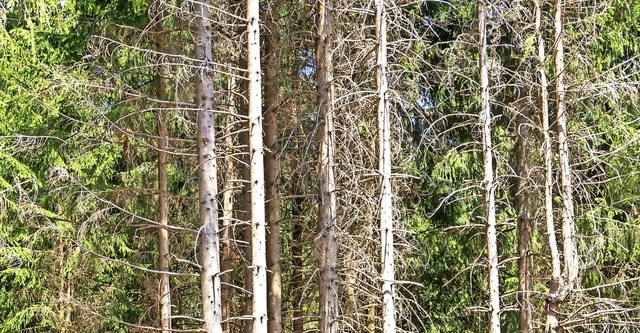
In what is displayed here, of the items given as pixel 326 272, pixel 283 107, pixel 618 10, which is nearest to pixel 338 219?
pixel 326 272

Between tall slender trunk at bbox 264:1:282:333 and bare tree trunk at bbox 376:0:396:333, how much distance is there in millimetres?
2608

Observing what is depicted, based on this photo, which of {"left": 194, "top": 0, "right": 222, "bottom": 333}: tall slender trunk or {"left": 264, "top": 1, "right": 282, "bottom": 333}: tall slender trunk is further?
{"left": 264, "top": 1, "right": 282, "bottom": 333}: tall slender trunk

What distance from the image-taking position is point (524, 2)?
524 inches

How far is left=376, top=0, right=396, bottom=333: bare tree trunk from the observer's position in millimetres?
10000

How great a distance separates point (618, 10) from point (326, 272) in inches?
325

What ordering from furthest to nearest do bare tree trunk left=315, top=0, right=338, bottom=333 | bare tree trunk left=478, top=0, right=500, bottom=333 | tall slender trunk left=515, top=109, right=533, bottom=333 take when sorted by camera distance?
tall slender trunk left=515, top=109, right=533, bottom=333 < bare tree trunk left=478, top=0, right=500, bottom=333 < bare tree trunk left=315, top=0, right=338, bottom=333

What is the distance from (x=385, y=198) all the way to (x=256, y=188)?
1.57m

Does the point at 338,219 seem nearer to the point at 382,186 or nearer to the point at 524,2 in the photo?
the point at 382,186

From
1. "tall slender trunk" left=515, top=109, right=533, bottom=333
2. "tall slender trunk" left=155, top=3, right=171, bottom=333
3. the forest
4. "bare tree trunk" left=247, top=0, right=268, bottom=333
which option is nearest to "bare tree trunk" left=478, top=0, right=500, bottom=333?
the forest

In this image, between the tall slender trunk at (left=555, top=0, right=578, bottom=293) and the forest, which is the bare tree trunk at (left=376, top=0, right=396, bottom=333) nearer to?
the forest

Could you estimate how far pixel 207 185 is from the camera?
9797 millimetres

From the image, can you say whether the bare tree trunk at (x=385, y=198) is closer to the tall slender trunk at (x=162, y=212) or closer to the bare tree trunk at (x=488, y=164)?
the bare tree trunk at (x=488, y=164)

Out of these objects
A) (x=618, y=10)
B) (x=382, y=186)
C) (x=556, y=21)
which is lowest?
(x=382, y=186)

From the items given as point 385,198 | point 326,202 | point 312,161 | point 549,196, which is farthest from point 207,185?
point 549,196
